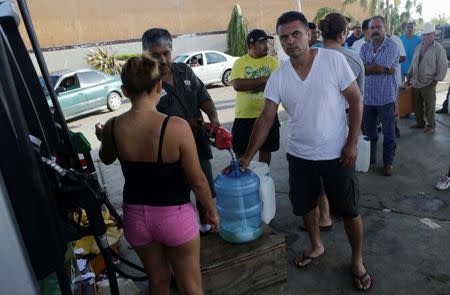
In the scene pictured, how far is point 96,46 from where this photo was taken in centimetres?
2244

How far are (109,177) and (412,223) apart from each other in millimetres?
4122

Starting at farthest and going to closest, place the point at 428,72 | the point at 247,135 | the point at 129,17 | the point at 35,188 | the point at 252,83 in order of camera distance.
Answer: the point at 129,17, the point at 428,72, the point at 247,135, the point at 252,83, the point at 35,188

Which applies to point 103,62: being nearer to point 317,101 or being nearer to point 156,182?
point 317,101

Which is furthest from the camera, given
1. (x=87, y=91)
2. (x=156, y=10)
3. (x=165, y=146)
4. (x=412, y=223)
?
(x=156, y=10)

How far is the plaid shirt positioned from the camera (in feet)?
15.0

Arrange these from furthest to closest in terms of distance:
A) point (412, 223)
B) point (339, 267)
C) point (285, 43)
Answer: point (412, 223) → point (339, 267) → point (285, 43)

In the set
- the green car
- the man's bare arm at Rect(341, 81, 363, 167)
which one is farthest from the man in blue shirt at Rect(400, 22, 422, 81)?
the green car

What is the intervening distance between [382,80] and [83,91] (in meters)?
8.89

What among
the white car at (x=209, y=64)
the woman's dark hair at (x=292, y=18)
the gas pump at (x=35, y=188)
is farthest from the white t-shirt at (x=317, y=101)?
the white car at (x=209, y=64)

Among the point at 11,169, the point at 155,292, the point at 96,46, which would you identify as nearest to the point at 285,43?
the point at 155,292

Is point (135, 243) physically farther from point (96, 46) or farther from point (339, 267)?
point (96, 46)

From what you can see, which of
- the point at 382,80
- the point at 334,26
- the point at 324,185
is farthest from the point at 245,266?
the point at 382,80

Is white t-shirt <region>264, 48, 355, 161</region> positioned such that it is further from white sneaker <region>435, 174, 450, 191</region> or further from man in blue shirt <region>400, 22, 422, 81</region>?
man in blue shirt <region>400, 22, 422, 81</region>

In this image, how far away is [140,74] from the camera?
187 cm
